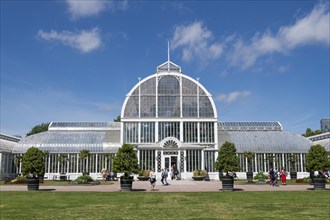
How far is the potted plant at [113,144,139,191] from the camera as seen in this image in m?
A: 28.7

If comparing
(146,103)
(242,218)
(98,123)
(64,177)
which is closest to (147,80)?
(146,103)

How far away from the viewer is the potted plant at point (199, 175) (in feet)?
159

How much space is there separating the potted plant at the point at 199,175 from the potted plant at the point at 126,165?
20.8 meters

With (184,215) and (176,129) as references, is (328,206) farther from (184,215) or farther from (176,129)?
(176,129)

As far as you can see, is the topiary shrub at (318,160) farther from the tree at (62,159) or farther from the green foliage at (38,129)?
the green foliage at (38,129)

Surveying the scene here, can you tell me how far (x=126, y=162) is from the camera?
28.7 m

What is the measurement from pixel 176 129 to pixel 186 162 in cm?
538

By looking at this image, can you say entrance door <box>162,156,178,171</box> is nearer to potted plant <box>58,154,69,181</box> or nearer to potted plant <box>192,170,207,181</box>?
potted plant <box>192,170,207,181</box>

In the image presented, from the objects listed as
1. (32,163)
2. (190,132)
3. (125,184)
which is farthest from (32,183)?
(190,132)

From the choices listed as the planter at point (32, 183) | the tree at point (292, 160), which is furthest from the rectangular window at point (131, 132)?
the planter at point (32, 183)

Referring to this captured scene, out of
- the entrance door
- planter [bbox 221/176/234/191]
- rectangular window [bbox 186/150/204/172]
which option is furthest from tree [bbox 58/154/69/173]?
planter [bbox 221/176/234/191]

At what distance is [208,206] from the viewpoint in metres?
17.9

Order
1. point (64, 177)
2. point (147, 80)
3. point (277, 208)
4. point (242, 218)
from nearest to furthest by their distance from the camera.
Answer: point (242, 218)
point (277, 208)
point (64, 177)
point (147, 80)

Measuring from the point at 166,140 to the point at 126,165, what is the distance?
23.5 meters
